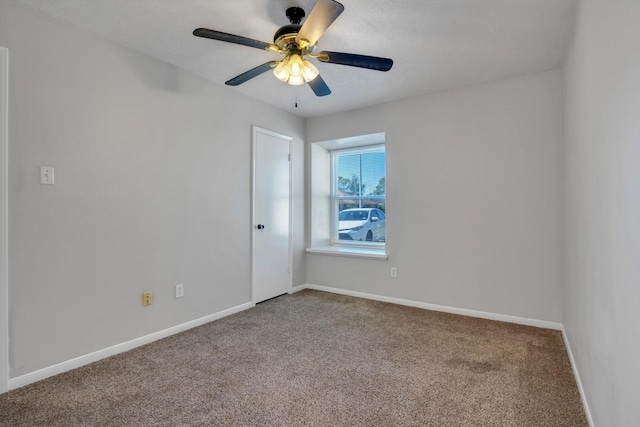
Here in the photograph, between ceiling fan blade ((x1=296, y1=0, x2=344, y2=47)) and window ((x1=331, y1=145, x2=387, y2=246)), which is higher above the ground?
ceiling fan blade ((x1=296, y1=0, x2=344, y2=47))

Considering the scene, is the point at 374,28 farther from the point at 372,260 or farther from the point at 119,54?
the point at 372,260

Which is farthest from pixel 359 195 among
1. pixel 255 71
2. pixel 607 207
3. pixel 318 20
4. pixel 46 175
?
pixel 46 175

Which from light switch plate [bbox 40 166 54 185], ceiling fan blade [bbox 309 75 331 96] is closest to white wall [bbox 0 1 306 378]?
light switch plate [bbox 40 166 54 185]

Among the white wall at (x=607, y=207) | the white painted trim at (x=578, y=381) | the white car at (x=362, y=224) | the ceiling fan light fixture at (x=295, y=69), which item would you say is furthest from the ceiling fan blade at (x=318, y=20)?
the white car at (x=362, y=224)

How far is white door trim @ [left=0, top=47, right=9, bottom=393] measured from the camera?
198 cm

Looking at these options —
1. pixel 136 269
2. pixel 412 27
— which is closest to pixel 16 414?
pixel 136 269

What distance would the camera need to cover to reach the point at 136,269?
2670 millimetres

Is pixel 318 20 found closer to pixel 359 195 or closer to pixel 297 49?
pixel 297 49

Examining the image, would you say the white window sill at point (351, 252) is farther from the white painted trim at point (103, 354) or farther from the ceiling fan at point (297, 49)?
the ceiling fan at point (297, 49)

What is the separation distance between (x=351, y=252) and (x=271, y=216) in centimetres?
115

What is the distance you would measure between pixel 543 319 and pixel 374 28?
3011mm

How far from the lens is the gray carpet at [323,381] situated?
5.76ft

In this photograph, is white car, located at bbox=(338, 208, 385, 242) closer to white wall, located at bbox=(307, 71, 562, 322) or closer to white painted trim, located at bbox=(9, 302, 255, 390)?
white wall, located at bbox=(307, 71, 562, 322)

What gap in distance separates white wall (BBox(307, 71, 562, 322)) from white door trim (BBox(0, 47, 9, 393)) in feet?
10.8
